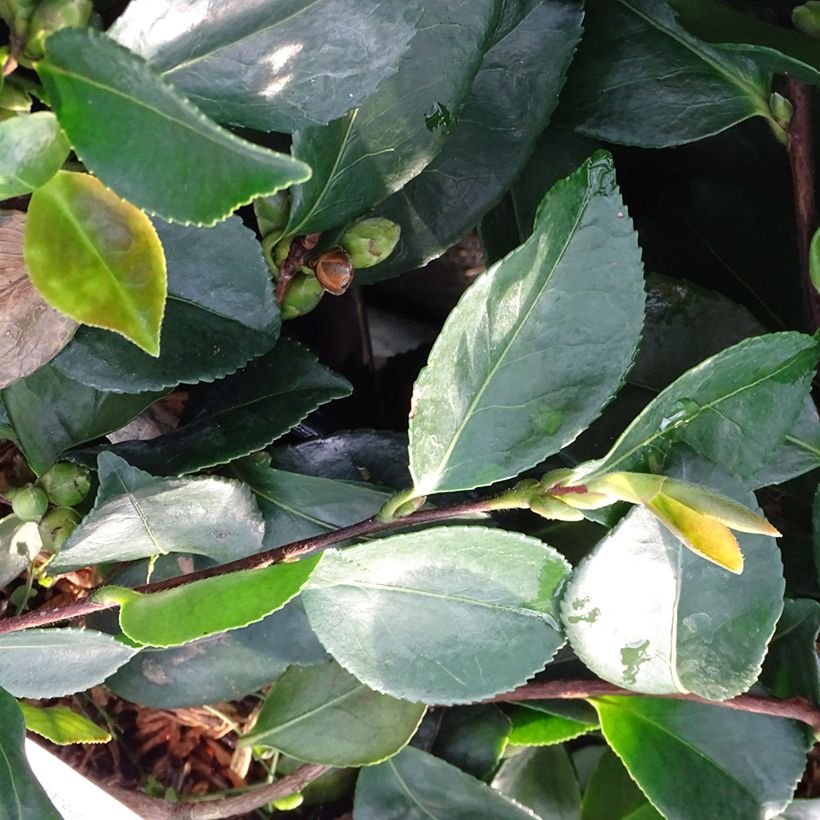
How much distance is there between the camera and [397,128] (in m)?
0.62

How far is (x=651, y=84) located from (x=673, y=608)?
0.40m

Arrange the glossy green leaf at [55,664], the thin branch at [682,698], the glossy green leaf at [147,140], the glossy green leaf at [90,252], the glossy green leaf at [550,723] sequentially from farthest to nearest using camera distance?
the glossy green leaf at [550,723]
the thin branch at [682,698]
the glossy green leaf at [55,664]
the glossy green leaf at [90,252]
the glossy green leaf at [147,140]

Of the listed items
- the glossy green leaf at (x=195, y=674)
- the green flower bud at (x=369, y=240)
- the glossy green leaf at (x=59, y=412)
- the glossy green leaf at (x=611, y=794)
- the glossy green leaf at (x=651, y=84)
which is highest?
the glossy green leaf at (x=651, y=84)

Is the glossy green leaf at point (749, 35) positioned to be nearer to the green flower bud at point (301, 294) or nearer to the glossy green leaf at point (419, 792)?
the green flower bud at point (301, 294)

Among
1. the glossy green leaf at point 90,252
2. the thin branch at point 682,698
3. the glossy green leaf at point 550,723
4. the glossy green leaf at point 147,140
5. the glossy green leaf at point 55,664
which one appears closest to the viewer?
the glossy green leaf at point 147,140

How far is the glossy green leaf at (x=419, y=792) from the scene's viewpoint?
0.79 metres

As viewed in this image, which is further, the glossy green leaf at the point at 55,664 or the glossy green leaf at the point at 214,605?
the glossy green leaf at the point at 55,664

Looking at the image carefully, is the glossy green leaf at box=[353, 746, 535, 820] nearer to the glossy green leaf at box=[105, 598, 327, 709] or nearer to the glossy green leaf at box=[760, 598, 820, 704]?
the glossy green leaf at box=[105, 598, 327, 709]

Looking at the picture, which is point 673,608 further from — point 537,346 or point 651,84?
point 651,84

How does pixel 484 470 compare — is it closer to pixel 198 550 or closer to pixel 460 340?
pixel 460 340

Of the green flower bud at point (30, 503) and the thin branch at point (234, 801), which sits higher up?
the green flower bud at point (30, 503)

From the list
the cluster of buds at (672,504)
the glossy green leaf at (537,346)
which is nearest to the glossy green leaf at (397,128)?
the glossy green leaf at (537,346)

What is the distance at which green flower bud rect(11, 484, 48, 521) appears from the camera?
675 millimetres

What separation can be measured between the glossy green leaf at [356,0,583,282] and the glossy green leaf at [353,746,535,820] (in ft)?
1.39
